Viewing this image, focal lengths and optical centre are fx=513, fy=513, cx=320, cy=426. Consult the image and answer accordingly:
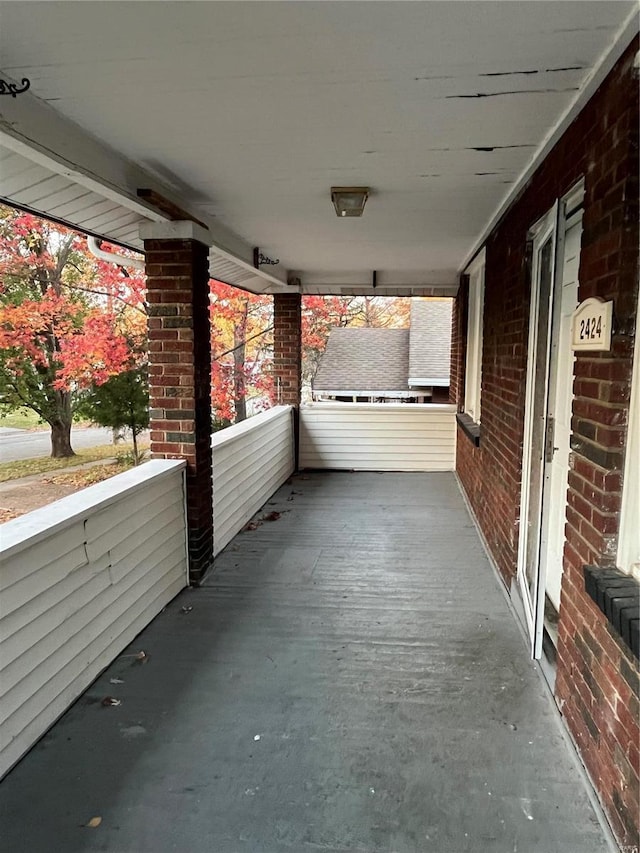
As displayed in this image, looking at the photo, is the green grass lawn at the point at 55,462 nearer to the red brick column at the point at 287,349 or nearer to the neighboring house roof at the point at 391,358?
the red brick column at the point at 287,349

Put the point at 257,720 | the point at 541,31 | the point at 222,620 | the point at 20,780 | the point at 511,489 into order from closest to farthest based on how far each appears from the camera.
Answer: the point at 541,31
the point at 20,780
the point at 257,720
the point at 222,620
the point at 511,489

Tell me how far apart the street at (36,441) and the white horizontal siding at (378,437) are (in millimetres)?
3822

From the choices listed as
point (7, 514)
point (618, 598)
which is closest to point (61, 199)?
point (618, 598)

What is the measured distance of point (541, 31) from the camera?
4.98 ft

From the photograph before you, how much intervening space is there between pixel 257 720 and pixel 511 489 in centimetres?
197

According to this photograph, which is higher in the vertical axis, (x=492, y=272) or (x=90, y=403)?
(x=492, y=272)

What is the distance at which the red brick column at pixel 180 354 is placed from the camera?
3.23 meters

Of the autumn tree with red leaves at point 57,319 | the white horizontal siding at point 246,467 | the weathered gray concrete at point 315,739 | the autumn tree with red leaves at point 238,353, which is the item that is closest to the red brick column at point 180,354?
the white horizontal siding at point 246,467

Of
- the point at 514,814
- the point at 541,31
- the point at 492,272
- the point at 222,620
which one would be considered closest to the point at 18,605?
the point at 222,620

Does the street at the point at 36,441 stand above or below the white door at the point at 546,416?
below

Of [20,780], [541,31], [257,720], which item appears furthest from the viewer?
[257,720]

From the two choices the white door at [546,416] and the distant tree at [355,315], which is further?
the distant tree at [355,315]

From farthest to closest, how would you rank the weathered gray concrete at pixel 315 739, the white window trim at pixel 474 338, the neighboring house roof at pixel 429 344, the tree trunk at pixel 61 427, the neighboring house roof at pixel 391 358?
the neighboring house roof at pixel 391 358 < the neighboring house roof at pixel 429 344 < the tree trunk at pixel 61 427 < the white window trim at pixel 474 338 < the weathered gray concrete at pixel 315 739

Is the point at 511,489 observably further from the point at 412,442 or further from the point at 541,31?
the point at 412,442
